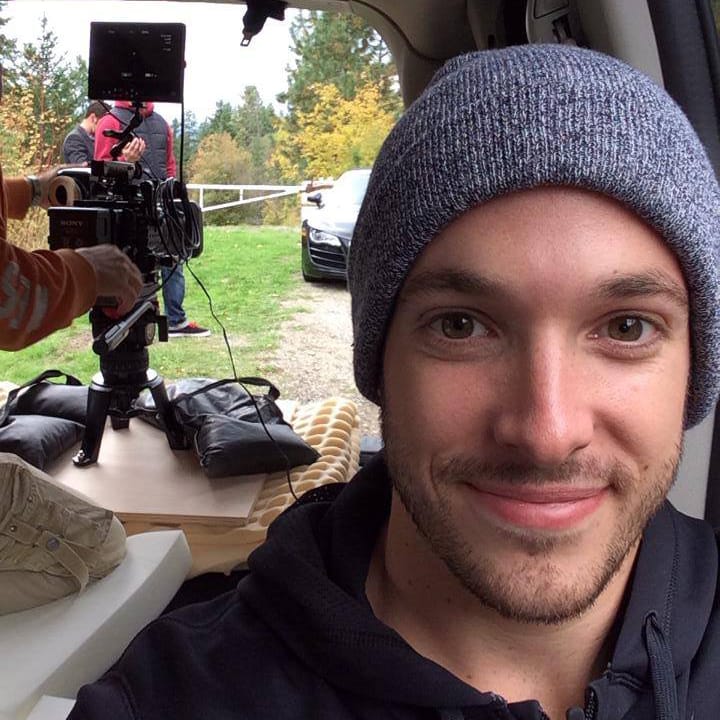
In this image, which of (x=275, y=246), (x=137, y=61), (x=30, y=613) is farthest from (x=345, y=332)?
(x=30, y=613)

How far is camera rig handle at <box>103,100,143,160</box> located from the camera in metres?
2.03

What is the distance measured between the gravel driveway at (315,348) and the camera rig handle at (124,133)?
1.41 metres

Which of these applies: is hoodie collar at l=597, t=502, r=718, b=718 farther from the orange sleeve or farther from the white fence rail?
the white fence rail

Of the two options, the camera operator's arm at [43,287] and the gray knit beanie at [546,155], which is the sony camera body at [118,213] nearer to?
the camera operator's arm at [43,287]

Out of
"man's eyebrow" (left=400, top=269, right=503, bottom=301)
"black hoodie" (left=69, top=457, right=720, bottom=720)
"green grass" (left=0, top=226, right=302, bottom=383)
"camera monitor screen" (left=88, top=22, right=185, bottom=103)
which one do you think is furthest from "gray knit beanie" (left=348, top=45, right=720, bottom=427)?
"green grass" (left=0, top=226, right=302, bottom=383)

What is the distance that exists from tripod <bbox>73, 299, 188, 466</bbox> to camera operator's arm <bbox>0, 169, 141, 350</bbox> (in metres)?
0.25

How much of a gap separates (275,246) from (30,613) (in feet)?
9.79

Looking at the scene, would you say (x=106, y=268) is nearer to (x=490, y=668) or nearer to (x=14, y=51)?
(x=490, y=668)

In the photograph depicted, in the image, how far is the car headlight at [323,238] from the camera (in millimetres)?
3621

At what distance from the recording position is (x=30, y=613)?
1418mm

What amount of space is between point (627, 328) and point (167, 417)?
1803 mm

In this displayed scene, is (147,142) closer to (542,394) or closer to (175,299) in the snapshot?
(175,299)

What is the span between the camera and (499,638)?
2.91ft

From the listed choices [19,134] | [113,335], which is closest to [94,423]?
[113,335]
